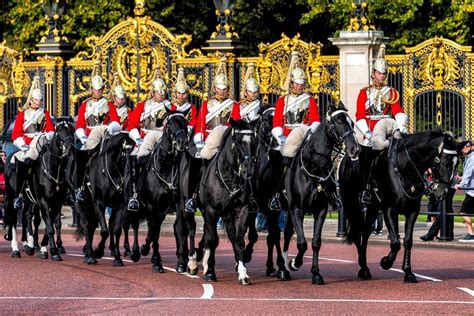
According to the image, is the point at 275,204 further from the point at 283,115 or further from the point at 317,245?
the point at 317,245

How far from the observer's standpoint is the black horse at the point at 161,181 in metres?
21.7

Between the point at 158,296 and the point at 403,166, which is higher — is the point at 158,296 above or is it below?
below

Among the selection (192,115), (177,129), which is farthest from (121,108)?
(177,129)

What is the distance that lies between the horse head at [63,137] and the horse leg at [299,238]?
4.43 m

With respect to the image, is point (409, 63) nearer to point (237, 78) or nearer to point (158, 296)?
point (237, 78)

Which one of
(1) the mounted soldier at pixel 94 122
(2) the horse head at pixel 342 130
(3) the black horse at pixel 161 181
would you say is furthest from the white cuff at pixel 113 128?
(2) the horse head at pixel 342 130

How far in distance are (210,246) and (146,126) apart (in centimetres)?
318

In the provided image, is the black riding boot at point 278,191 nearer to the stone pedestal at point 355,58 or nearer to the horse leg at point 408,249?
the horse leg at point 408,249

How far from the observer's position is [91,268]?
22.5 meters

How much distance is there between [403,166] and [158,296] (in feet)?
12.9

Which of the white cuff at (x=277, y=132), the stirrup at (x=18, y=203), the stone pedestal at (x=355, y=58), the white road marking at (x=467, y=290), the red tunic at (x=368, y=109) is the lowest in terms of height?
the white road marking at (x=467, y=290)

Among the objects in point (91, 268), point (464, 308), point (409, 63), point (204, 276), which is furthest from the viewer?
point (409, 63)

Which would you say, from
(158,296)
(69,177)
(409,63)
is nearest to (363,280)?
(158,296)

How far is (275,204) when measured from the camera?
70.0ft
